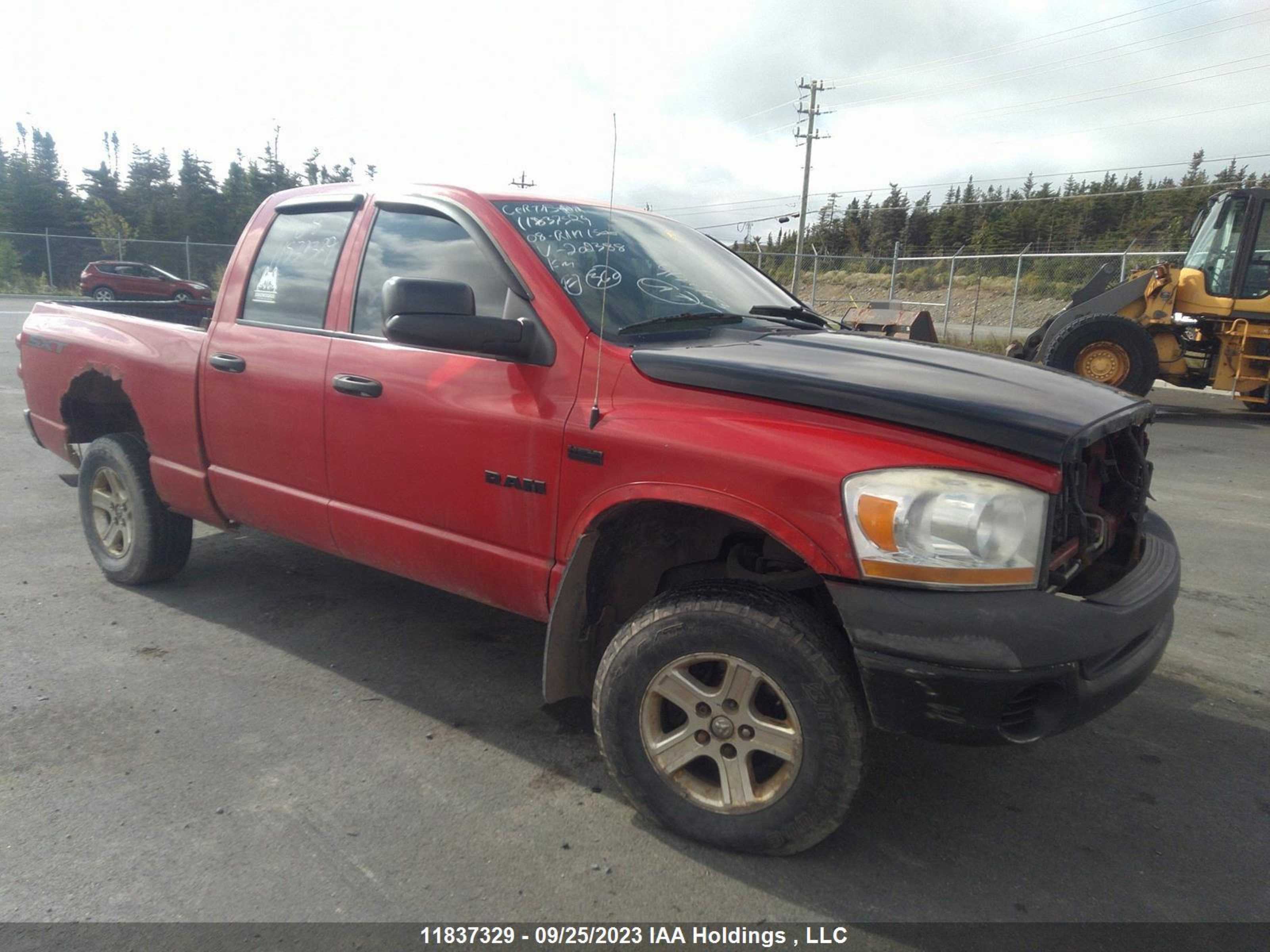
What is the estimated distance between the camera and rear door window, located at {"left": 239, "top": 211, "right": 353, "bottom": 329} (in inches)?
148

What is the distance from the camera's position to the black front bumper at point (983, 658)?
2209 millimetres

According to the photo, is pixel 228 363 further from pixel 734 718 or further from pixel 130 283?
pixel 130 283

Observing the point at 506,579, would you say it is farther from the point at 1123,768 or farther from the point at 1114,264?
the point at 1114,264

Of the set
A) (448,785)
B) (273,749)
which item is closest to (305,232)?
(273,749)

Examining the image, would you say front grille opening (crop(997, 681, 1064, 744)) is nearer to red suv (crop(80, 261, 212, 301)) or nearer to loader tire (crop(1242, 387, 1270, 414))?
loader tire (crop(1242, 387, 1270, 414))

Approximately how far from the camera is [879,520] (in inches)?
90.4

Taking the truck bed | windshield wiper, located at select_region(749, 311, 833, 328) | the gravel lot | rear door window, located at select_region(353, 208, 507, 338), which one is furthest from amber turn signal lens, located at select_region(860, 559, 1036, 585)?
the truck bed

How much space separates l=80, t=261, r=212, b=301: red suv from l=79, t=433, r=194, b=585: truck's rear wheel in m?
25.0

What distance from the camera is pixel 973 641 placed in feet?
7.23

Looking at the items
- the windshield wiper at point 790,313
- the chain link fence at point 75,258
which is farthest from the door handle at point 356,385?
the chain link fence at point 75,258

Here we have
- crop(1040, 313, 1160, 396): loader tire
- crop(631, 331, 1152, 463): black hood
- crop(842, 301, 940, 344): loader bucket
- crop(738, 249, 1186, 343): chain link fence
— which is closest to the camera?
crop(631, 331, 1152, 463): black hood

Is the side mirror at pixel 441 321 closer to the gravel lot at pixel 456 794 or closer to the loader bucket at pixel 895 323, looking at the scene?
the gravel lot at pixel 456 794

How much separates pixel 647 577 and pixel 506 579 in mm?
479

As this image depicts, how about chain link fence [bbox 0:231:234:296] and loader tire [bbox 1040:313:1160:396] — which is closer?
loader tire [bbox 1040:313:1160:396]
